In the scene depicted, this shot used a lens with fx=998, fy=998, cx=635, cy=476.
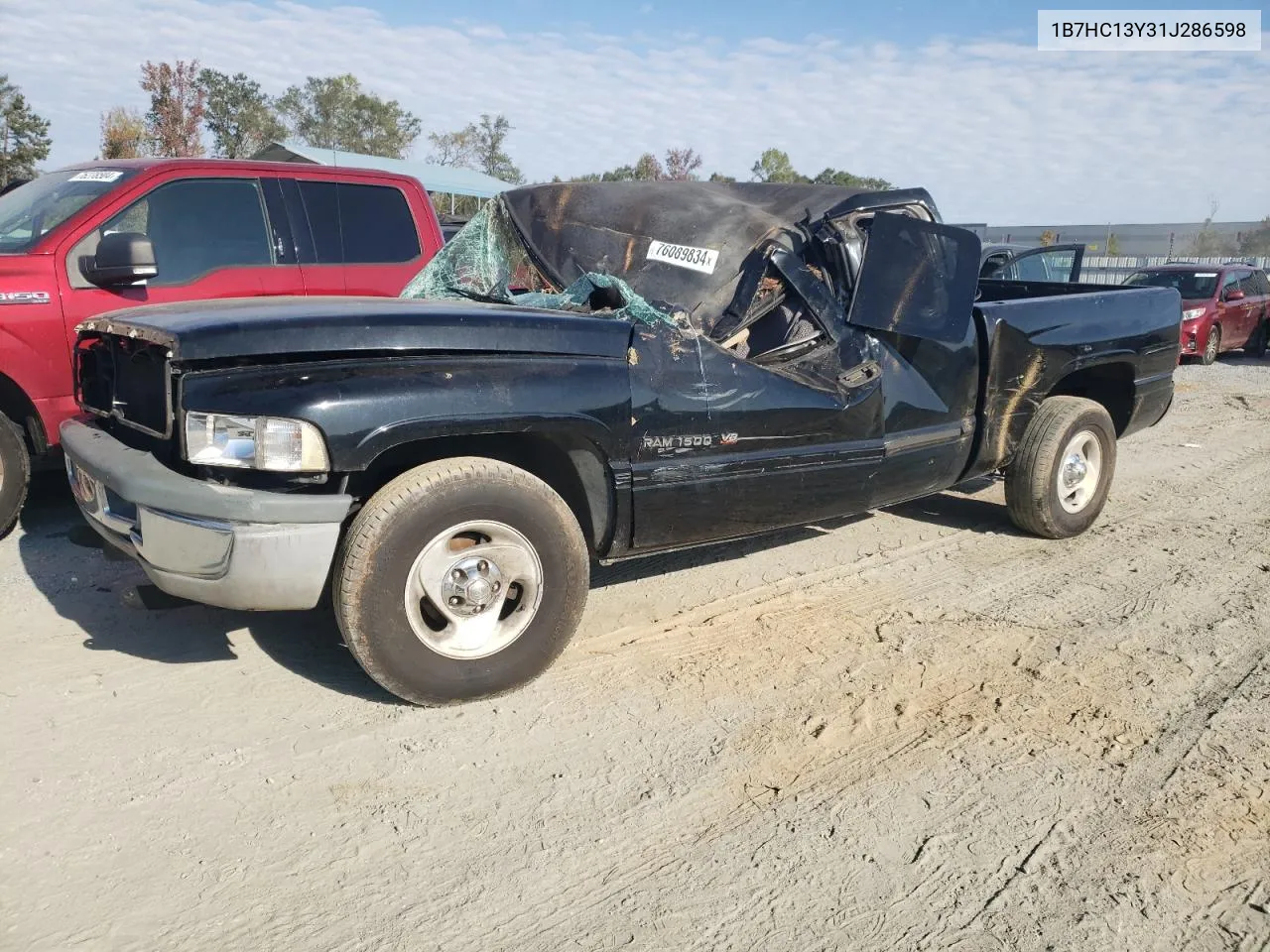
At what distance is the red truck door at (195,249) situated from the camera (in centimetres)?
521

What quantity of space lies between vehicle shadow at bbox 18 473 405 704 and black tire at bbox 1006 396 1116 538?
3680 millimetres

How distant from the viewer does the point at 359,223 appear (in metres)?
6.33

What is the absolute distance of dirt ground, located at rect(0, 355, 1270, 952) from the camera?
2496mm

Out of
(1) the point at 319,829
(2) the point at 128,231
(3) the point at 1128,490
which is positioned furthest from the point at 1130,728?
(2) the point at 128,231

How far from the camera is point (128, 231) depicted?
5410mm

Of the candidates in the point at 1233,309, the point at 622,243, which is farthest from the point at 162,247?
the point at 1233,309

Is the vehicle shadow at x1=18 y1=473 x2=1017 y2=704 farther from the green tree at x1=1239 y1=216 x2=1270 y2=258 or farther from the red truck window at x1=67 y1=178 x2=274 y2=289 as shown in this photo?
the green tree at x1=1239 y1=216 x2=1270 y2=258

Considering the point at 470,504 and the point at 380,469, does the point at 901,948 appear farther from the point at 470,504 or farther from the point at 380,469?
the point at 380,469

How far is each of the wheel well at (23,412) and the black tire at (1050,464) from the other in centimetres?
516

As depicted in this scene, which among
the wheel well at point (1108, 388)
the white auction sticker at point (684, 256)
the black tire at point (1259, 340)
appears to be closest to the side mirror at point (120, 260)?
the white auction sticker at point (684, 256)

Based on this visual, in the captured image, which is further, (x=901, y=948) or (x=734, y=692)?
(x=734, y=692)

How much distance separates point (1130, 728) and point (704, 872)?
5.75ft

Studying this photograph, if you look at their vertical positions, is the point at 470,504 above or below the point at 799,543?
above

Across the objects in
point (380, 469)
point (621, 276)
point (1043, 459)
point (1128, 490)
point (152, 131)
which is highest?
point (152, 131)
